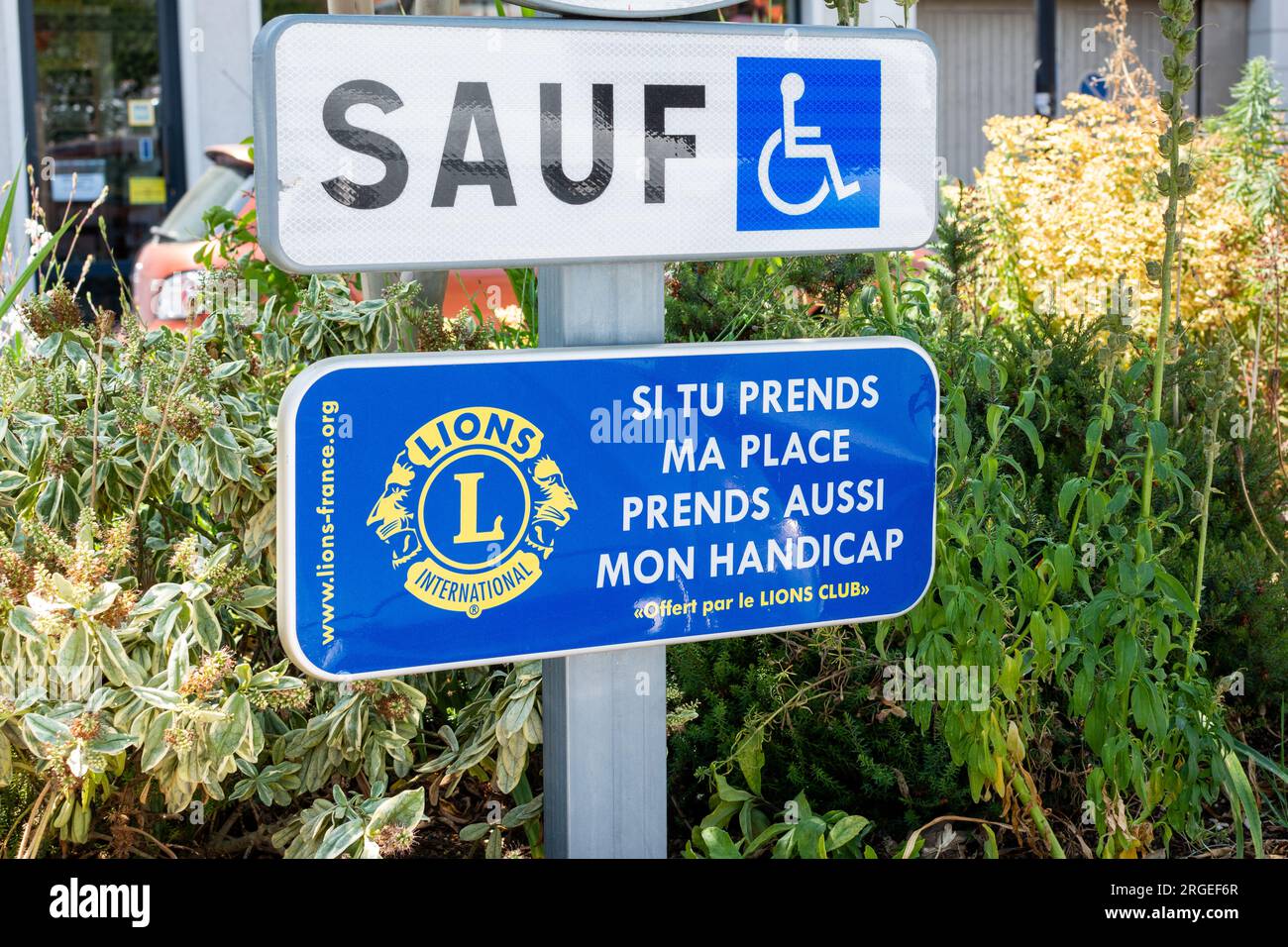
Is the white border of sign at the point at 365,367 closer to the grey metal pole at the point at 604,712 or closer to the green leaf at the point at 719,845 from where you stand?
the grey metal pole at the point at 604,712

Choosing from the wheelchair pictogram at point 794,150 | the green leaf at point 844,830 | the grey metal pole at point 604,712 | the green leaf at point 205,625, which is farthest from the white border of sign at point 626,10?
the green leaf at point 844,830

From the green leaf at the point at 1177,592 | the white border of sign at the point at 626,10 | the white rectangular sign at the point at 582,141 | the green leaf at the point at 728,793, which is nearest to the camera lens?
the white rectangular sign at the point at 582,141

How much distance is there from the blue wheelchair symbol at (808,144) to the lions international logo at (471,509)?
1.45 feet

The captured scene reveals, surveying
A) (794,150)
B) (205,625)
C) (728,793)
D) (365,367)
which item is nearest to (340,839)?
(205,625)

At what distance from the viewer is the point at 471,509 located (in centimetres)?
178

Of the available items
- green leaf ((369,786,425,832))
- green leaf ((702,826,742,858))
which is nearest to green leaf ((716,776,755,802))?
green leaf ((702,826,742,858))

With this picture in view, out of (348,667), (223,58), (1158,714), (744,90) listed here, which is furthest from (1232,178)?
(223,58)

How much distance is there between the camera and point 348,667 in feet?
5.69

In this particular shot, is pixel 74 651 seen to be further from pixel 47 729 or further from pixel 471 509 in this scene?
pixel 471 509

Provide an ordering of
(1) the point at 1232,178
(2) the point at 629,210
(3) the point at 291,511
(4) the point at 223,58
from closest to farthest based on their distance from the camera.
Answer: (3) the point at 291,511 < (2) the point at 629,210 < (1) the point at 1232,178 < (4) the point at 223,58

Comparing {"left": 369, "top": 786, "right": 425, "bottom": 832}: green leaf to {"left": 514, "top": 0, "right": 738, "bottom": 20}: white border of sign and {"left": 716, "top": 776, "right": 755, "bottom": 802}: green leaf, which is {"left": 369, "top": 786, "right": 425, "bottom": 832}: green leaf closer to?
{"left": 716, "top": 776, "right": 755, "bottom": 802}: green leaf

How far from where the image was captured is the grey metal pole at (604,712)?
1.91m

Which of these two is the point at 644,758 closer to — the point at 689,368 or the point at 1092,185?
the point at 689,368
